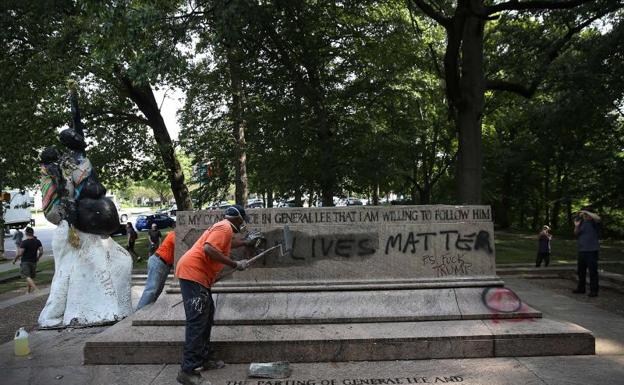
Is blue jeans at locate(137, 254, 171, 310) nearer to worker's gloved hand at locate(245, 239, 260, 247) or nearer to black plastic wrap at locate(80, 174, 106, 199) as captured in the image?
Answer: black plastic wrap at locate(80, 174, 106, 199)

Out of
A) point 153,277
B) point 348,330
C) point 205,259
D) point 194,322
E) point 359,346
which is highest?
point 205,259

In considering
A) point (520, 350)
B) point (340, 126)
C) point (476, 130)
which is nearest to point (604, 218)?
point (476, 130)

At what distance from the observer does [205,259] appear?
16.9 ft

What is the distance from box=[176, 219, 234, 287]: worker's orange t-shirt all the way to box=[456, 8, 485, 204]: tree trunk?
28.9 feet

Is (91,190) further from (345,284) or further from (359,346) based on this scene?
(359,346)

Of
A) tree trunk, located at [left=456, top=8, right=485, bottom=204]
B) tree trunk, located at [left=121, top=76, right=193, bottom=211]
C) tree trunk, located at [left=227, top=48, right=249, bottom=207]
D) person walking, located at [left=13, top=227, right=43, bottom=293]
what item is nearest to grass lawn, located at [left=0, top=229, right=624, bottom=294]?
person walking, located at [left=13, top=227, right=43, bottom=293]

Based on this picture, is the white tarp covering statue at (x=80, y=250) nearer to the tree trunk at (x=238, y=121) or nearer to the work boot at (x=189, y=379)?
the work boot at (x=189, y=379)

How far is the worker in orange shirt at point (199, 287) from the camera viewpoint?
4988mm

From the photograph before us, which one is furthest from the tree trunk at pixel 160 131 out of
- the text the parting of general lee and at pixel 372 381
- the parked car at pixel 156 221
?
the parked car at pixel 156 221

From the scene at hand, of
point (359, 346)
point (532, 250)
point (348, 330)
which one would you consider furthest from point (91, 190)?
point (532, 250)

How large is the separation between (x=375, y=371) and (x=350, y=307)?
1164 mm

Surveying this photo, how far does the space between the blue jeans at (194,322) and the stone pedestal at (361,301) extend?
612 mm

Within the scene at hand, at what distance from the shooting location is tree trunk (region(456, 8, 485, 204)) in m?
12.6

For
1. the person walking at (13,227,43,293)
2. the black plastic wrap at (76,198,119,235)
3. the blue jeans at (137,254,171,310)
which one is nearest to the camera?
the blue jeans at (137,254,171,310)
